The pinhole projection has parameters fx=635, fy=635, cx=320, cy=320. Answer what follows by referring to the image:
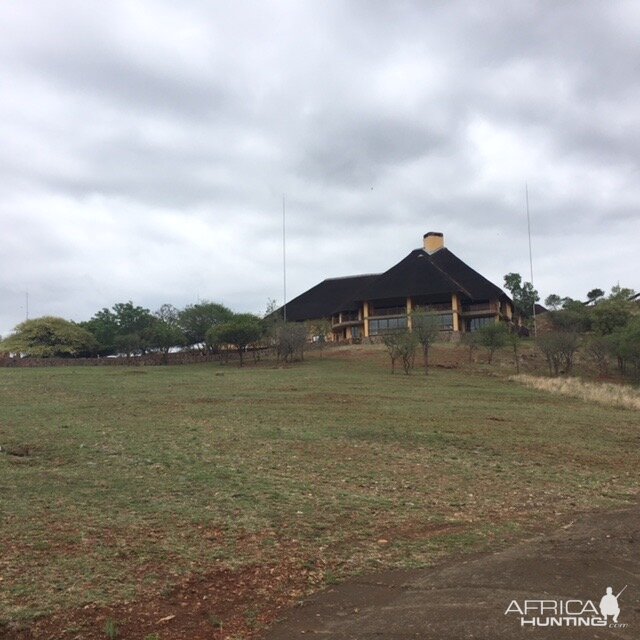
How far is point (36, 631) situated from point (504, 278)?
82.2m

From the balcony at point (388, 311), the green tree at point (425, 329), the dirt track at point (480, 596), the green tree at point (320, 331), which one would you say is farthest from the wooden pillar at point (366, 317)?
the dirt track at point (480, 596)

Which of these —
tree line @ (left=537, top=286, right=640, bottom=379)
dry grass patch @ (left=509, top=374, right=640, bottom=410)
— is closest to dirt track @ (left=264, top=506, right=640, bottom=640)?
dry grass patch @ (left=509, top=374, right=640, bottom=410)

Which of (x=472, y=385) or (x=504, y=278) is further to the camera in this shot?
(x=504, y=278)

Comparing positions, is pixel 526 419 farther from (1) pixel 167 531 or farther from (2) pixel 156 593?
(2) pixel 156 593

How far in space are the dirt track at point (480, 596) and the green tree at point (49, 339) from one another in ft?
218

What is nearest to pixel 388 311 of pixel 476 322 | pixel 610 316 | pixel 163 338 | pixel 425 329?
pixel 476 322

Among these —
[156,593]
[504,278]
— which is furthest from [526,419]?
[504,278]

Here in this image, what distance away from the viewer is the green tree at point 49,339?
67375 mm

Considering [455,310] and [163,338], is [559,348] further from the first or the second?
[163,338]

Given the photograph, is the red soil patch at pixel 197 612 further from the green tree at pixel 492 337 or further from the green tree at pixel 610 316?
the green tree at pixel 610 316

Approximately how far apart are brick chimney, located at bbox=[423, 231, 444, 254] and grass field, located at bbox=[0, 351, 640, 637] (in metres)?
54.2

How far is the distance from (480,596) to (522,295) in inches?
3127

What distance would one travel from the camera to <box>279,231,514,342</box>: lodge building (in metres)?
66.9

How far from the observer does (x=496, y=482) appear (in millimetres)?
12070
